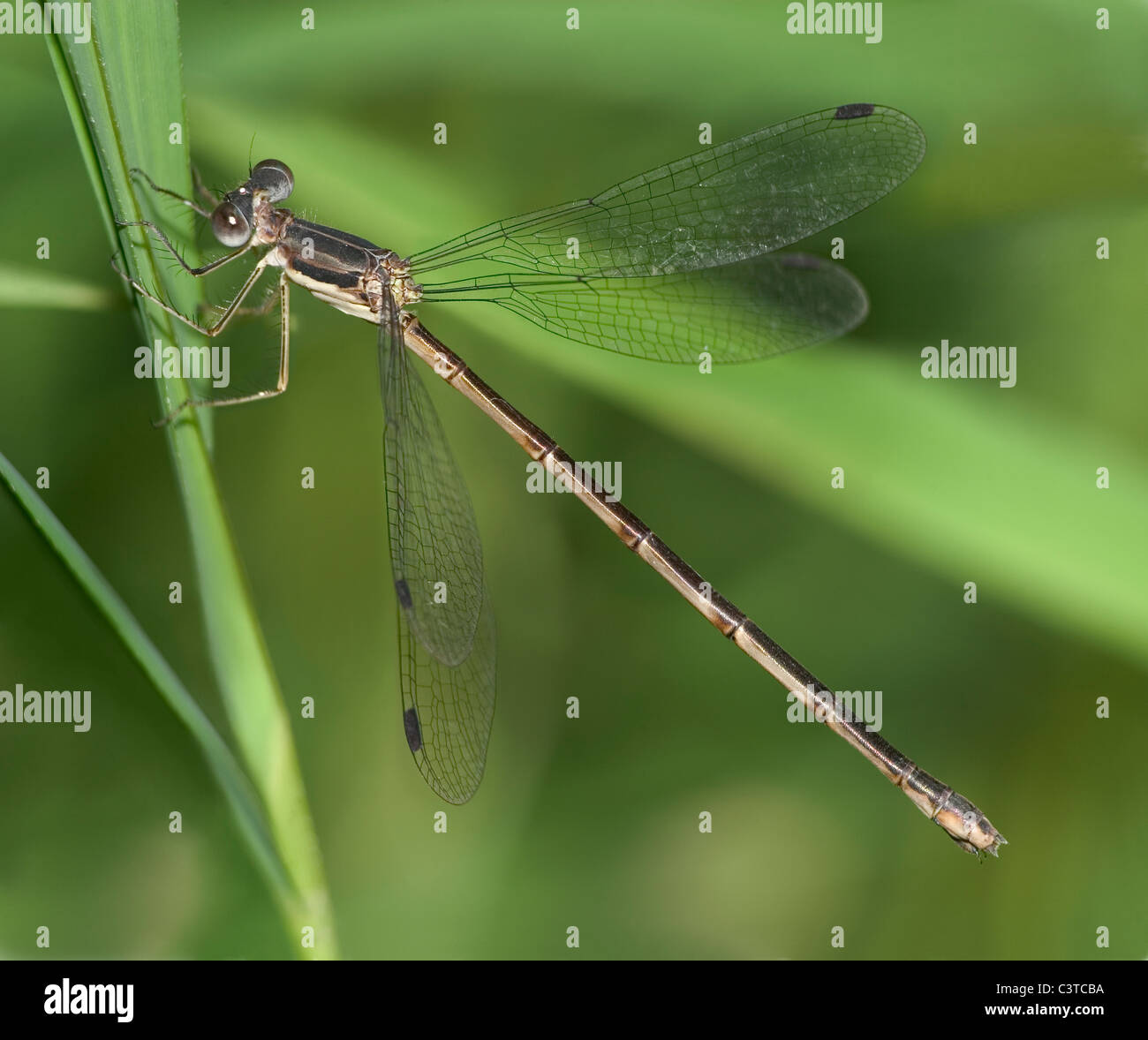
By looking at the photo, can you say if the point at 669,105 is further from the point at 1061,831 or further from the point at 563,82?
the point at 1061,831

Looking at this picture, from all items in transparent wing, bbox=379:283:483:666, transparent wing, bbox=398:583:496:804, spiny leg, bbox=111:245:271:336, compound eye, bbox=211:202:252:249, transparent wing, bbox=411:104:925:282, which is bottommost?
transparent wing, bbox=398:583:496:804

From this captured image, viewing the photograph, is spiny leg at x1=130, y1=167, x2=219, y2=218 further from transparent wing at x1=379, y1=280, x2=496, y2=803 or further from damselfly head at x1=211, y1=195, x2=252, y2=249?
transparent wing at x1=379, y1=280, x2=496, y2=803

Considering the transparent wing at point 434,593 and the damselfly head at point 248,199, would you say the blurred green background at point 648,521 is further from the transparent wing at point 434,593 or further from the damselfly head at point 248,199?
the transparent wing at point 434,593

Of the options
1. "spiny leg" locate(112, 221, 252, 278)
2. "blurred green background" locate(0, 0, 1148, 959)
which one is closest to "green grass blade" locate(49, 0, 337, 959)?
"spiny leg" locate(112, 221, 252, 278)

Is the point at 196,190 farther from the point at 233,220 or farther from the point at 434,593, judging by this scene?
the point at 434,593

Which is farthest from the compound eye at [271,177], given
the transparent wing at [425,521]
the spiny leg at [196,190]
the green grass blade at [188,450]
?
the green grass blade at [188,450]

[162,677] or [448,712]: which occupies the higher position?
[162,677]

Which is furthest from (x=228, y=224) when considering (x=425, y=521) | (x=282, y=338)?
(x=425, y=521)
